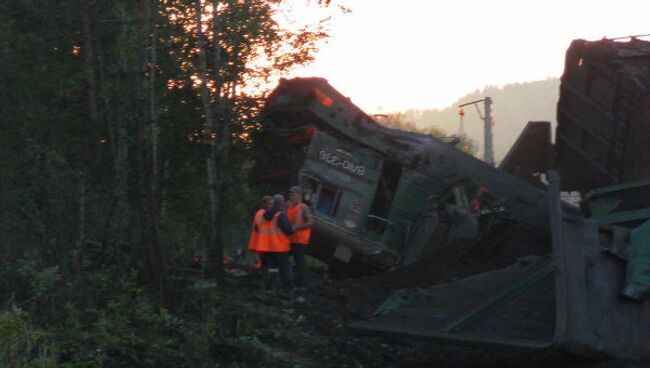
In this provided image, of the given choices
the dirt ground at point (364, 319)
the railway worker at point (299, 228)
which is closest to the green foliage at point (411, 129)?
the dirt ground at point (364, 319)

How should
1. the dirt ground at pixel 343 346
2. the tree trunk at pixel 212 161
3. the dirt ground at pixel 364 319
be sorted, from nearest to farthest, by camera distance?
1. the dirt ground at pixel 343 346
2. the dirt ground at pixel 364 319
3. the tree trunk at pixel 212 161

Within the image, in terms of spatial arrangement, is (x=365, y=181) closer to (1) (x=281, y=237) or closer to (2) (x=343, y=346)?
(1) (x=281, y=237)

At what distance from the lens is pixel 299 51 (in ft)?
45.6

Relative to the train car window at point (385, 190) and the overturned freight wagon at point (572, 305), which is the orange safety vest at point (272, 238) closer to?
the train car window at point (385, 190)

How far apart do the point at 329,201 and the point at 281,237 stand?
209 cm

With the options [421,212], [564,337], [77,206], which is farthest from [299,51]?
[564,337]

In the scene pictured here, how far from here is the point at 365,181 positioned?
13.9 metres

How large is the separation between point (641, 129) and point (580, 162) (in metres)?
2.05

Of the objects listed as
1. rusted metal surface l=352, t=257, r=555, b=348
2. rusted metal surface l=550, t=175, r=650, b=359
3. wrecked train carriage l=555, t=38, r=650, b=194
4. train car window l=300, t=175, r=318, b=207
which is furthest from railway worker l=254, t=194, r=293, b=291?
rusted metal surface l=550, t=175, r=650, b=359

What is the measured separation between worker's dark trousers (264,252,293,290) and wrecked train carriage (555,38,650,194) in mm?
4387

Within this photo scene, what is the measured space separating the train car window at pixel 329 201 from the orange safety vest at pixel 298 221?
1.61 m

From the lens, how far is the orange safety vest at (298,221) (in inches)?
472

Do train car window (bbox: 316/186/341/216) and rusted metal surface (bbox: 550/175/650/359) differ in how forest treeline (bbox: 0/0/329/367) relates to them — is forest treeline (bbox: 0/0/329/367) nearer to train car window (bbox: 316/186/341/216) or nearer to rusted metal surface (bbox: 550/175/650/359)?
train car window (bbox: 316/186/341/216)

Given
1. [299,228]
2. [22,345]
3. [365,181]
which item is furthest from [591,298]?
[365,181]
